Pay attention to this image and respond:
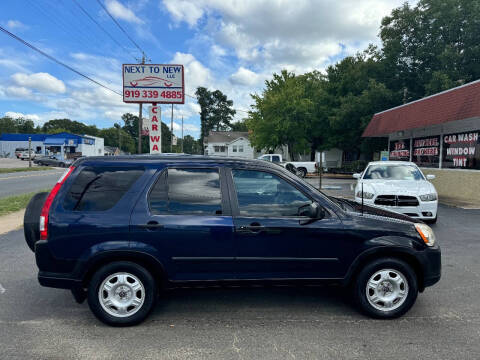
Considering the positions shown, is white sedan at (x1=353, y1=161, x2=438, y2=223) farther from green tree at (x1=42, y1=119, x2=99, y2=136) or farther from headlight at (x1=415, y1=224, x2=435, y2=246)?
green tree at (x1=42, y1=119, x2=99, y2=136)

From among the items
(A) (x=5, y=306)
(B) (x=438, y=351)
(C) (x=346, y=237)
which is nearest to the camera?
(B) (x=438, y=351)

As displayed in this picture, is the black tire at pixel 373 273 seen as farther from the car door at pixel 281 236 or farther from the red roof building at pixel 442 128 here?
the red roof building at pixel 442 128

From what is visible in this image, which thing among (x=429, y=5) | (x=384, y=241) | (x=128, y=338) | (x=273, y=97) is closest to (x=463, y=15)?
(x=429, y=5)

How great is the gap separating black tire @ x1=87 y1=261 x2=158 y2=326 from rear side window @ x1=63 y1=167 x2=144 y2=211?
24.5 inches

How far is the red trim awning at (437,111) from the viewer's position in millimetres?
11789

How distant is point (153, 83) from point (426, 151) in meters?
13.8

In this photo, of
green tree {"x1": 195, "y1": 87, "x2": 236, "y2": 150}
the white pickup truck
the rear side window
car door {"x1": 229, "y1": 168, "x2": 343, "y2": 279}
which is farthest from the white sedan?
green tree {"x1": 195, "y1": 87, "x2": 236, "y2": 150}

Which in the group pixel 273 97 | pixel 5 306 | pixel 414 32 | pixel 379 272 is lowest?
pixel 5 306

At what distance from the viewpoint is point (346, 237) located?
342 centimetres

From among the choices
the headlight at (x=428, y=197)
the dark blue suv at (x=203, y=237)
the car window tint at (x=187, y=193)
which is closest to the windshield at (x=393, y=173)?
the headlight at (x=428, y=197)

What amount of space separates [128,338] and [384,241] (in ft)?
9.07

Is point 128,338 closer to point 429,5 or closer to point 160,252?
point 160,252

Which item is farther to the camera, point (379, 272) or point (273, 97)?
point (273, 97)

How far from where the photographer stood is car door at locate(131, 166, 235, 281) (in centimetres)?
328
